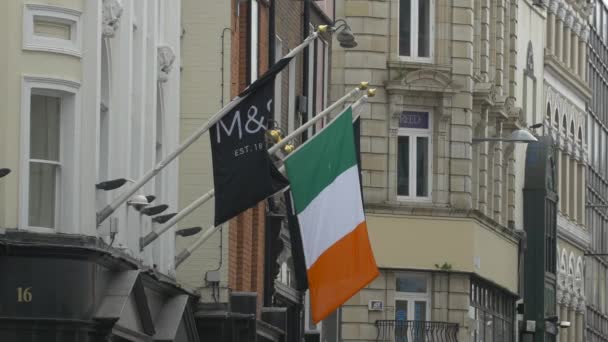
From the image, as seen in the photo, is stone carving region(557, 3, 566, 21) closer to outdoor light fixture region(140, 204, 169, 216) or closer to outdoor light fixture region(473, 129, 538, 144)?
outdoor light fixture region(473, 129, 538, 144)

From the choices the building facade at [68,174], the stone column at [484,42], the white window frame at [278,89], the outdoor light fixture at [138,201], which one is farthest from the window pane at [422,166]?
the outdoor light fixture at [138,201]

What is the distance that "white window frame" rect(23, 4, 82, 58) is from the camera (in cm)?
3116

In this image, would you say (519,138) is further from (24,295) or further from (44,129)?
(24,295)

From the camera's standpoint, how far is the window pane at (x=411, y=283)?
207 feet

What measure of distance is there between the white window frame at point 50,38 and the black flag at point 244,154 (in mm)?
2499

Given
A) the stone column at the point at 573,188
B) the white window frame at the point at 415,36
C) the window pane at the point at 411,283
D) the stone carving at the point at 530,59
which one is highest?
the stone carving at the point at 530,59

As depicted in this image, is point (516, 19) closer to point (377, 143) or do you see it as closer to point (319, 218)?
point (377, 143)

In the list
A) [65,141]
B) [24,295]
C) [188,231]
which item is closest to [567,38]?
[188,231]

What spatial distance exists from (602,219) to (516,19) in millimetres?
23474

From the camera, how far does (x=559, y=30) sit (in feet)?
270

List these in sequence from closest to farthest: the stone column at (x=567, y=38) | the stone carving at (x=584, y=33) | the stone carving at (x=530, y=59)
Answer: the stone carving at (x=530, y=59)
the stone column at (x=567, y=38)
the stone carving at (x=584, y=33)

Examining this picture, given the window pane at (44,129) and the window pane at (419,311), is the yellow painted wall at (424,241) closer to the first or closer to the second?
the window pane at (419,311)

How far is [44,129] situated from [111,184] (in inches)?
42.4

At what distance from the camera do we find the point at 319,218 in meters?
36.2
